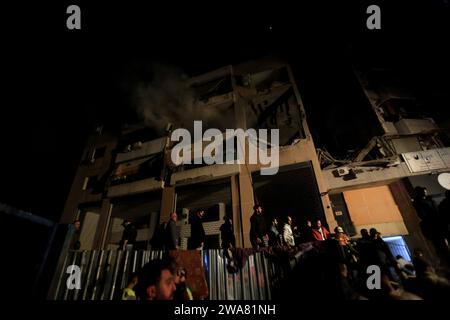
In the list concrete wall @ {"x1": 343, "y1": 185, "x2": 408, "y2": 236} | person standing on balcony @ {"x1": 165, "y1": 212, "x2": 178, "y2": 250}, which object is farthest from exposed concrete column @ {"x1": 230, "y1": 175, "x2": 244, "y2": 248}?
concrete wall @ {"x1": 343, "y1": 185, "x2": 408, "y2": 236}

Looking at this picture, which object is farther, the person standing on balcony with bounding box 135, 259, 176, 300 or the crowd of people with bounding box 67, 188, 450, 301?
the person standing on balcony with bounding box 135, 259, 176, 300

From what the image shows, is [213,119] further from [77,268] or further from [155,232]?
[77,268]

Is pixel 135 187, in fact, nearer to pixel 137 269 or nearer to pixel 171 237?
pixel 171 237

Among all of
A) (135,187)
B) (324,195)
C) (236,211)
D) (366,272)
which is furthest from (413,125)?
(135,187)

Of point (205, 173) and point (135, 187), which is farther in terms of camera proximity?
point (135, 187)

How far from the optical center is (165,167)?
15.1 metres

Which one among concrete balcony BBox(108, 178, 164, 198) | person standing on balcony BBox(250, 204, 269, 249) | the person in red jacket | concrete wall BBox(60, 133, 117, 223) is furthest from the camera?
concrete wall BBox(60, 133, 117, 223)

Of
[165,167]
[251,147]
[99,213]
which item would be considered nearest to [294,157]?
[251,147]

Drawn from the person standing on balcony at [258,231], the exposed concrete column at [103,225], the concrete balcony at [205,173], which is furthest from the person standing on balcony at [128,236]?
the person standing on balcony at [258,231]

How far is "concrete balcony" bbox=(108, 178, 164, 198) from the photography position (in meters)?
14.4

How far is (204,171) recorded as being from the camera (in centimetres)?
1366

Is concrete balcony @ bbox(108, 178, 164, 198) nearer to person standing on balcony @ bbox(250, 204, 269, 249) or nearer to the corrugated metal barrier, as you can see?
person standing on balcony @ bbox(250, 204, 269, 249)

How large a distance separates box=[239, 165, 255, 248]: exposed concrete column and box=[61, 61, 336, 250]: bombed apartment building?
0.18 ft

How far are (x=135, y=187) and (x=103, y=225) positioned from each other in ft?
11.0
